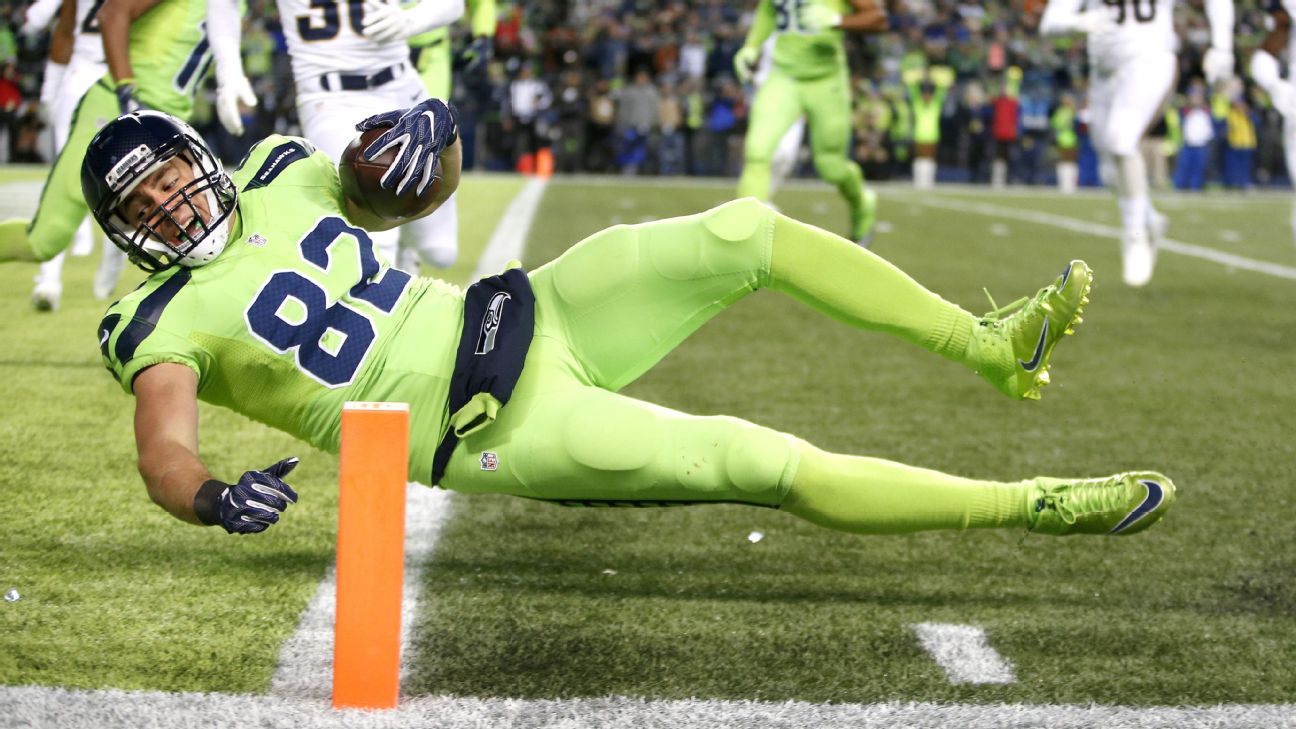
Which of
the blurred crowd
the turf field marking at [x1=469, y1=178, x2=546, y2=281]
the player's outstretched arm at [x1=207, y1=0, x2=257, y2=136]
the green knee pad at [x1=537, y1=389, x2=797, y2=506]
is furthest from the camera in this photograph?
the blurred crowd

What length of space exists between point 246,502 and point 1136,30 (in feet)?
22.3

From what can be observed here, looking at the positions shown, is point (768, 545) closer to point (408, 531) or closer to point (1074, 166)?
point (408, 531)

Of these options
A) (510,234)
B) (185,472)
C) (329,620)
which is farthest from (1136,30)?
(185,472)

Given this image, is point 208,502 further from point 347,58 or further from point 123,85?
point 123,85

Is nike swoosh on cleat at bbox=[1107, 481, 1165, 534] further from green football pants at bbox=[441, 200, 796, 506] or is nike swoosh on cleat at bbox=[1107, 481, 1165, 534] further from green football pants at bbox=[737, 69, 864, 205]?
green football pants at bbox=[737, 69, 864, 205]

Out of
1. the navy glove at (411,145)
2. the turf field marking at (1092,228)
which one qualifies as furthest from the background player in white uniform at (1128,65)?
the navy glove at (411,145)

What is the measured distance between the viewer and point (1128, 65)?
8.09m

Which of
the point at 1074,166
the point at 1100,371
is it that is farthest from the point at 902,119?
the point at 1100,371

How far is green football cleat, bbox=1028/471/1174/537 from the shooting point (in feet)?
9.05

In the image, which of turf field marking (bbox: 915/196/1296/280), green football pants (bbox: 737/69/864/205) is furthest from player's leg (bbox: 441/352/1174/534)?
turf field marking (bbox: 915/196/1296/280)

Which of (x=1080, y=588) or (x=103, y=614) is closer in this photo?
(x=103, y=614)

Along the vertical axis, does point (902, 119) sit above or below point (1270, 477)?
below

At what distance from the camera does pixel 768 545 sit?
3.48 metres

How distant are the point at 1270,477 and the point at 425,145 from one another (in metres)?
2.51
